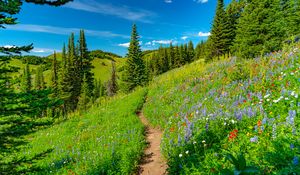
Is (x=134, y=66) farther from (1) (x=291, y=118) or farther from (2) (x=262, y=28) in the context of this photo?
(1) (x=291, y=118)

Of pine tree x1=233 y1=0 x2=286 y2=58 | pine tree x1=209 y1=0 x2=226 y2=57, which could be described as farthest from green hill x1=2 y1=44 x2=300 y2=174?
pine tree x1=209 y1=0 x2=226 y2=57

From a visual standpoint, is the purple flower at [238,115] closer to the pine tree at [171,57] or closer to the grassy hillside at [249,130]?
the grassy hillside at [249,130]

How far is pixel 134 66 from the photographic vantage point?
46.9 m

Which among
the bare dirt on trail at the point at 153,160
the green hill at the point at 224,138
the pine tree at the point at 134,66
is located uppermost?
the pine tree at the point at 134,66

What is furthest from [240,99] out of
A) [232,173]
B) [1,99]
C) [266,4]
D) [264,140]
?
[266,4]

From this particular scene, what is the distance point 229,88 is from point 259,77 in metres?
1.44

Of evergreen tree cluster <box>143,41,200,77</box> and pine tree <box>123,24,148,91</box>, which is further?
evergreen tree cluster <box>143,41,200,77</box>

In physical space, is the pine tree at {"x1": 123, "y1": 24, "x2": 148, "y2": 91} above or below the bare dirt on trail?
above

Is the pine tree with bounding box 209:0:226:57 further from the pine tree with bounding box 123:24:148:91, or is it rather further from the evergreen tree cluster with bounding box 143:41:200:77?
the evergreen tree cluster with bounding box 143:41:200:77

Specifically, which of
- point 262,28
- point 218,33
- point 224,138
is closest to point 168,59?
point 218,33

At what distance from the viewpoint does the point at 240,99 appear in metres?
8.74

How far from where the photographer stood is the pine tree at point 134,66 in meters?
46.5

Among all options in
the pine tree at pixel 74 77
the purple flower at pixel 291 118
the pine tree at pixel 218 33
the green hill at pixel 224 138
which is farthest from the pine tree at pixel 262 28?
the pine tree at pixel 74 77

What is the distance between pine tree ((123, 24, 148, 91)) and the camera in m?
46.5
